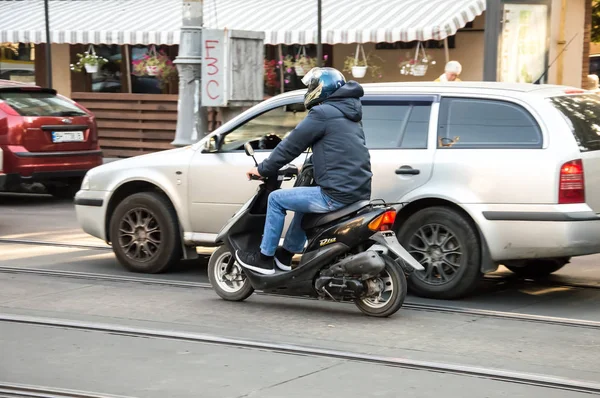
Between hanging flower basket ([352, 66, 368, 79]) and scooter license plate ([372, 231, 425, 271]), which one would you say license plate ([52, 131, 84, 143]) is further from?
scooter license plate ([372, 231, 425, 271])

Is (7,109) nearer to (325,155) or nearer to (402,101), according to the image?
(402,101)

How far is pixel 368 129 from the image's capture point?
8758 mm

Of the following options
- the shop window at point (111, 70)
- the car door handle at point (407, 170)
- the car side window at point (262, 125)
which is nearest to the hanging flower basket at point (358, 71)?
the shop window at point (111, 70)

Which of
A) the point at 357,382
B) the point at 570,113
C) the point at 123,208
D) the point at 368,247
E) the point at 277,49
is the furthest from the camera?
the point at 277,49

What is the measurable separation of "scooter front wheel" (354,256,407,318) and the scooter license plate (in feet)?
0.30

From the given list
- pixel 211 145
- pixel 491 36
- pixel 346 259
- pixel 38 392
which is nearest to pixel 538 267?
pixel 346 259

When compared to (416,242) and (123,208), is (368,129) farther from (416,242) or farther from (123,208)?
(123,208)

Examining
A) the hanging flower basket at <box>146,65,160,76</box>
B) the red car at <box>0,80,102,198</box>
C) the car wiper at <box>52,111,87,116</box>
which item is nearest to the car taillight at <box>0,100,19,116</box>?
the red car at <box>0,80,102,198</box>

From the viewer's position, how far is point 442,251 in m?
8.25

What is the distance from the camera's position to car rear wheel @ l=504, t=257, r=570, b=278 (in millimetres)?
9141

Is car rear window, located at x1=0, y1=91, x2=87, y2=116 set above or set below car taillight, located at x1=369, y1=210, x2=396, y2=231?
above

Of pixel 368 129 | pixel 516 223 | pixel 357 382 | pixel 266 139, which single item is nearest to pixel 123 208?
pixel 266 139

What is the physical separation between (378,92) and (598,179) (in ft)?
6.17

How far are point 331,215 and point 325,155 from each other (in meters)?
0.42
